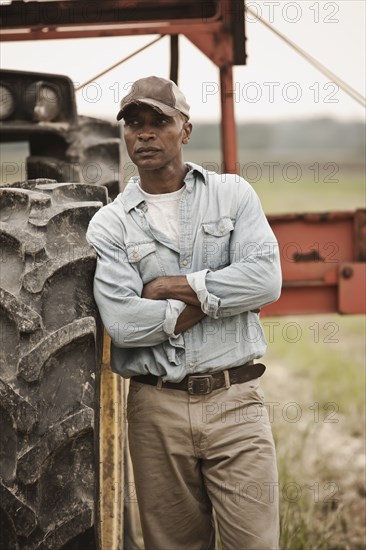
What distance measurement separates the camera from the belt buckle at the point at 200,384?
295 cm

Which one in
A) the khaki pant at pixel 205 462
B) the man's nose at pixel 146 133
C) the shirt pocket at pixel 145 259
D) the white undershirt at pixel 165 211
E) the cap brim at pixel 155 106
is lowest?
the khaki pant at pixel 205 462

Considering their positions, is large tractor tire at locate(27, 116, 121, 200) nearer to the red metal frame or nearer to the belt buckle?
the red metal frame

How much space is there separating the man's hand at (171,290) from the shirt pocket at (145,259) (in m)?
0.04

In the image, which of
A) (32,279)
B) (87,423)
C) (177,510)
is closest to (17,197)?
(32,279)

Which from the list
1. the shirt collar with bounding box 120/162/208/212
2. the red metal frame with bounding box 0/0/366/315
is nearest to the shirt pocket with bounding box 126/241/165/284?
the shirt collar with bounding box 120/162/208/212

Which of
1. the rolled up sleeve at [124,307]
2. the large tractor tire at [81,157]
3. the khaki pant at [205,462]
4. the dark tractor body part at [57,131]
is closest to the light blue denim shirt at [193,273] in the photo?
the rolled up sleeve at [124,307]

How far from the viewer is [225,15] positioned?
3941 mm

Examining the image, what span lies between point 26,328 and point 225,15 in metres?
1.91

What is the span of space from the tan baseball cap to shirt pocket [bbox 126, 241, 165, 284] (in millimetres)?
382

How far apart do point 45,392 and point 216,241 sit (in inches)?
29.2

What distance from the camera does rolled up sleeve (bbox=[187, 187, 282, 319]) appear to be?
2.87m

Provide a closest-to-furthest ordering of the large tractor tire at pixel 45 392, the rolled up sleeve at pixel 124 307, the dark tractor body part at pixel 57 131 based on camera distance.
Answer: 1. the large tractor tire at pixel 45 392
2. the rolled up sleeve at pixel 124 307
3. the dark tractor body part at pixel 57 131

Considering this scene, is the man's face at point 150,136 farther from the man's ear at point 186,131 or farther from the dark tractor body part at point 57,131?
the dark tractor body part at point 57,131

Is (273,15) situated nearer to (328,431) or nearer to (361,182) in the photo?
(328,431)
